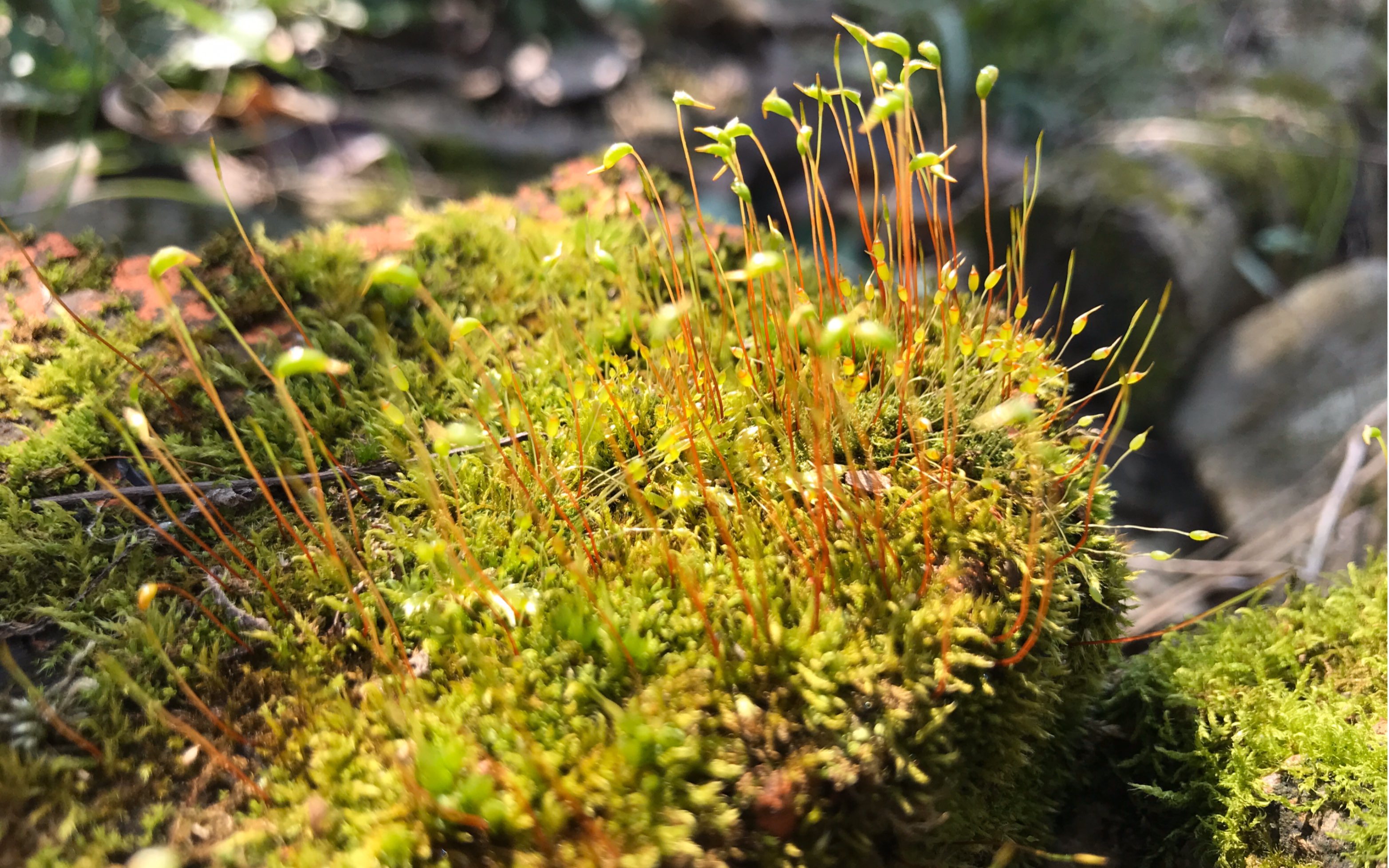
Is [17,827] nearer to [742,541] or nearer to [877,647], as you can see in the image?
[742,541]

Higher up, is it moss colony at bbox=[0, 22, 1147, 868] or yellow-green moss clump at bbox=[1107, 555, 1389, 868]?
moss colony at bbox=[0, 22, 1147, 868]

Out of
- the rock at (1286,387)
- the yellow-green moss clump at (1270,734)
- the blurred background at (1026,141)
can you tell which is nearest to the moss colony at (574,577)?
the yellow-green moss clump at (1270,734)

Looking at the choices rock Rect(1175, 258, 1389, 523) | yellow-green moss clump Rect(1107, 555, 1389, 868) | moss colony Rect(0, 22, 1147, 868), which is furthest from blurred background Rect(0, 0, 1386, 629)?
moss colony Rect(0, 22, 1147, 868)

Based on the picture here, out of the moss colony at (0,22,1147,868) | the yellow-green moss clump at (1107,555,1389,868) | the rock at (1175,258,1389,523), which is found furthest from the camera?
the rock at (1175,258,1389,523)

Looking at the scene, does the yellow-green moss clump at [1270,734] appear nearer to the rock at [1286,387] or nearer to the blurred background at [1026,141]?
the blurred background at [1026,141]

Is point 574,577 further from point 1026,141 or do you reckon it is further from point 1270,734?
point 1026,141

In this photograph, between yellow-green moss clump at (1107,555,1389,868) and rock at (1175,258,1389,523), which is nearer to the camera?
yellow-green moss clump at (1107,555,1389,868)

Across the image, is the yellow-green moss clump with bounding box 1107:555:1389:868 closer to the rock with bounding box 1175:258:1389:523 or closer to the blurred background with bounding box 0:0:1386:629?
the blurred background with bounding box 0:0:1386:629

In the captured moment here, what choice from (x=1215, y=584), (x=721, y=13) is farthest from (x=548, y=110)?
(x=1215, y=584)
